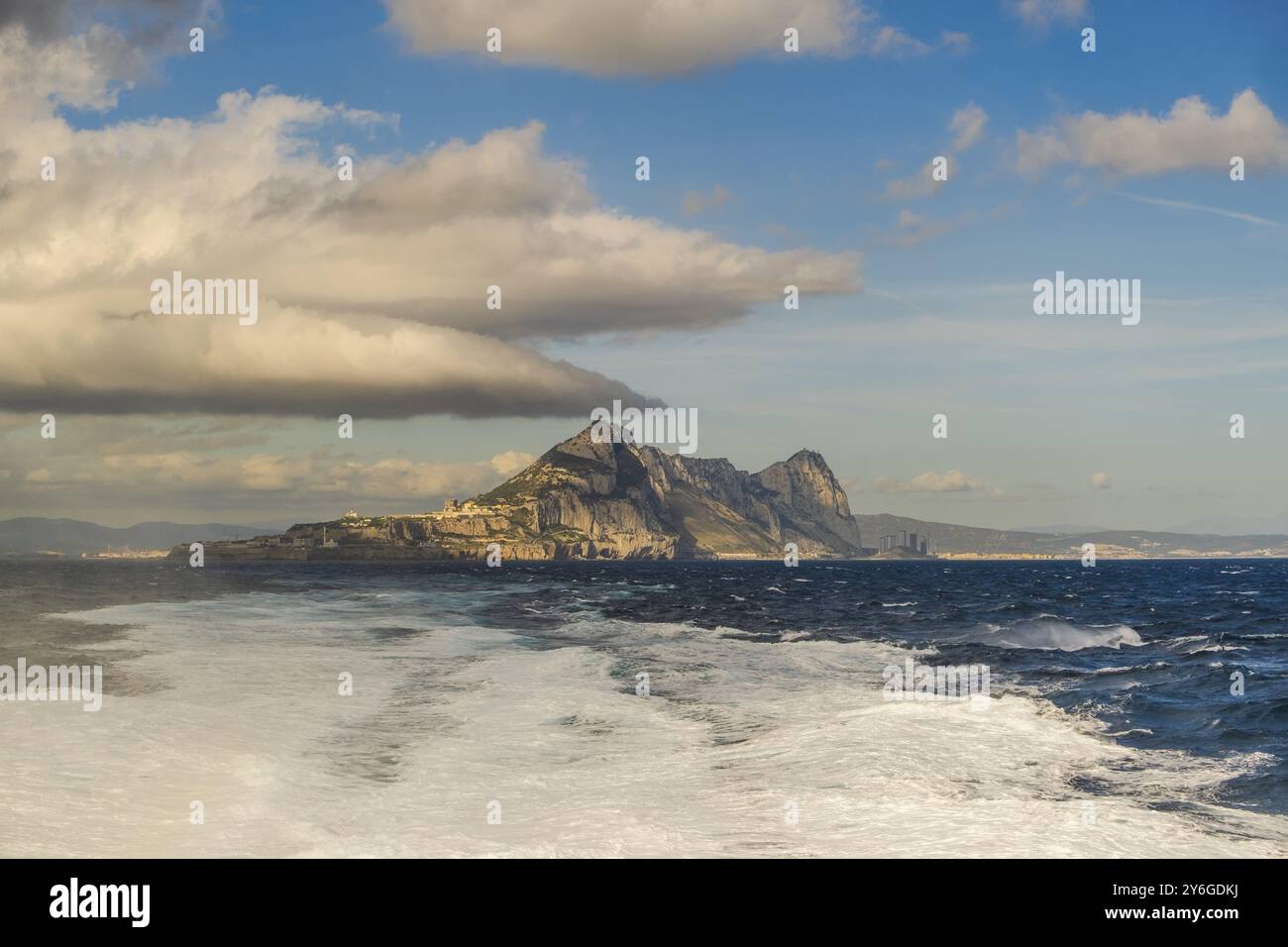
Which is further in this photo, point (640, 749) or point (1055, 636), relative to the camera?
point (1055, 636)

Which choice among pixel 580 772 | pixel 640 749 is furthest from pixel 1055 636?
pixel 580 772

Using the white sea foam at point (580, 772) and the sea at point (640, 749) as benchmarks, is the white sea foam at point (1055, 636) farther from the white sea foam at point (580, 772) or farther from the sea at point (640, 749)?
the white sea foam at point (580, 772)

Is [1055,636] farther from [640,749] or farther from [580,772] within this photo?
[580,772]

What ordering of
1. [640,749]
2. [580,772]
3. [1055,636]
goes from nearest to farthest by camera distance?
Answer: [580,772]
[640,749]
[1055,636]

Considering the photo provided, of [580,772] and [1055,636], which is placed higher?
[580,772]
